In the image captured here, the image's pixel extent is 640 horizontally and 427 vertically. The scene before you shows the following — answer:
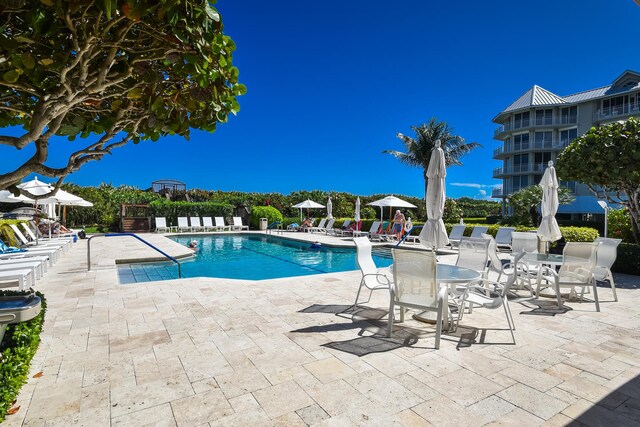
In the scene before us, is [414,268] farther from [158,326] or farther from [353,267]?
[353,267]

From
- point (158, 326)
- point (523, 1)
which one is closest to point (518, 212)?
point (523, 1)

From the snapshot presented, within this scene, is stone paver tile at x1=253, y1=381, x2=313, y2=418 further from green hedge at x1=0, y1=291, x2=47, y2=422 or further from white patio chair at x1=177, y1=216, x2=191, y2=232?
white patio chair at x1=177, y1=216, x2=191, y2=232

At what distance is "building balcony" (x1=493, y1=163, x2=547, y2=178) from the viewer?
33822 mm

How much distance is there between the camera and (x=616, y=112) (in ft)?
98.3

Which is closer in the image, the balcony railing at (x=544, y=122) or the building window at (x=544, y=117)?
the balcony railing at (x=544, y=122)

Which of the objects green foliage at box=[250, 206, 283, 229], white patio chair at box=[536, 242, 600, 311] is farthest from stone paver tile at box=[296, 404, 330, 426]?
green foliage at box=[250, 206, 283, 229]

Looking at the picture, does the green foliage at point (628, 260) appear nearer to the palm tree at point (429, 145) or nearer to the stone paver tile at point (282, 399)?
the stone paver tile at point (282, 399)

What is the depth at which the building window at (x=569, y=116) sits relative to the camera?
108 feet

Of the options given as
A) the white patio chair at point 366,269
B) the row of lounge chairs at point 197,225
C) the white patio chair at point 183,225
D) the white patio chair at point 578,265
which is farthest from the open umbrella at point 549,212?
the white patio chair at point 183,225

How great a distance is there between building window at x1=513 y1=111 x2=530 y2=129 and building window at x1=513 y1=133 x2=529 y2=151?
1.01 metres

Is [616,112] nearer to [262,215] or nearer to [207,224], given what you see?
[262,215]

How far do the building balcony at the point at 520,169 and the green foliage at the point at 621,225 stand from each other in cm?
2501

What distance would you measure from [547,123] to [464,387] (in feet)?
128

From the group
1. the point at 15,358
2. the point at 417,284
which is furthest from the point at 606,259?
the point at 15,358
